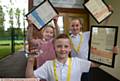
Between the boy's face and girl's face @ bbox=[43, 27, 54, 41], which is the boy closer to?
the boy's face

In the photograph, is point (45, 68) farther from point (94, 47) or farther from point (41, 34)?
point (41, 34)

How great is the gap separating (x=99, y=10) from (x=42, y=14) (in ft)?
2.15

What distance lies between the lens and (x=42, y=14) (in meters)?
3.02

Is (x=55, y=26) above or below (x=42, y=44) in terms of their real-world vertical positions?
above

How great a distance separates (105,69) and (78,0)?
1.62 metres

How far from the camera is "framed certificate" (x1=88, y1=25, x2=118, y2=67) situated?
244 centimetres

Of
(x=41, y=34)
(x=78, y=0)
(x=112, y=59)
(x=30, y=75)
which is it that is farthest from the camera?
(x=78, y=0)

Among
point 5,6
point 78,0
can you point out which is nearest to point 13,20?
point 5,6

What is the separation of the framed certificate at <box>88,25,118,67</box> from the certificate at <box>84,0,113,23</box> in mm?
434

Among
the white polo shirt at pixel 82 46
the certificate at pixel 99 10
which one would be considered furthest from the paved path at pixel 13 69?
the certificate at pixel 99 10

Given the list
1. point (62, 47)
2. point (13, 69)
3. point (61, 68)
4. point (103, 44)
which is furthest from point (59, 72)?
point (13, 69)

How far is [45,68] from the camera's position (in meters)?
2.28

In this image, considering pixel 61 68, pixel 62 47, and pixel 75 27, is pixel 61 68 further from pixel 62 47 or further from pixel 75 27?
pixel 75 27

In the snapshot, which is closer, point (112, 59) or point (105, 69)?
point (112, 59)
